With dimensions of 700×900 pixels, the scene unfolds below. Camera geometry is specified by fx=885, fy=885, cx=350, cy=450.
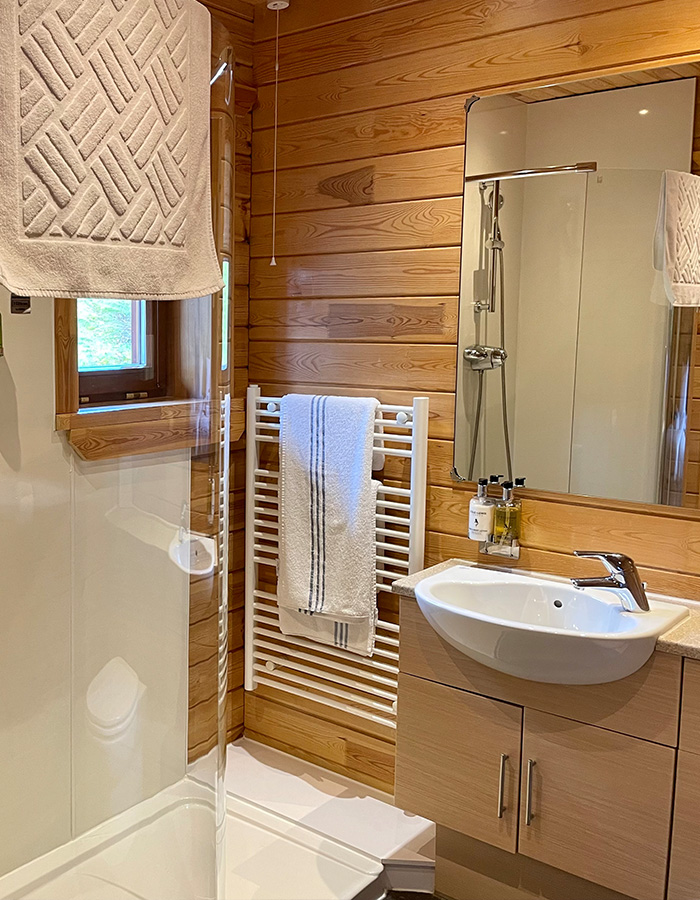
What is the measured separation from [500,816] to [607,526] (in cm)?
73

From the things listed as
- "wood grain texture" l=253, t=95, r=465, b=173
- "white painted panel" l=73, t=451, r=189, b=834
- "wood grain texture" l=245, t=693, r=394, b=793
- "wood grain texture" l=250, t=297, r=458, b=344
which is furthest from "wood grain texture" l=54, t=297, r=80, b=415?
"wood grain texture" l=245, t=693, r=394, b=793

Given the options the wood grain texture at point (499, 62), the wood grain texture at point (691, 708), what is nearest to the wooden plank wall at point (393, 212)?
the wood grain texture at point (499, 62)

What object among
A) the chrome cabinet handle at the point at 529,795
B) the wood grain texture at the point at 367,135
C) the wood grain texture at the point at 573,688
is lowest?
the chrome cabinet handle at the point at 529,795

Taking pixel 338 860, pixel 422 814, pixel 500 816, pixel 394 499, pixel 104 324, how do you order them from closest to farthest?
pixel 104 324 → pixel 500 816 → pixel 422 814 → pixel 338 860 → pixel 394 499

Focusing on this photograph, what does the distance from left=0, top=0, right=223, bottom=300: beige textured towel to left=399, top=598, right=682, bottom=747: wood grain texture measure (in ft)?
3.75

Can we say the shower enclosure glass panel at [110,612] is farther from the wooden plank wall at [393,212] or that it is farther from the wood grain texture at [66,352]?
the wooden plank wall at [393,212]

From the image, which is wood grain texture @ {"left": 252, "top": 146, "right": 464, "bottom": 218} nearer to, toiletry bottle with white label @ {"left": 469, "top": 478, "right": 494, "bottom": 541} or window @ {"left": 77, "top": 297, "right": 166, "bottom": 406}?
toiletry bottle with white label @ {"left": 469, "top": 478, "right": 494, "bottom": 541}

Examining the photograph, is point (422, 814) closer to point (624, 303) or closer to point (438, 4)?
point (624, 303)

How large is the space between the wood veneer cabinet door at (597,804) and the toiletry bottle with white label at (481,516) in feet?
1.66

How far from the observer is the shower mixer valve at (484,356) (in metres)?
2.31

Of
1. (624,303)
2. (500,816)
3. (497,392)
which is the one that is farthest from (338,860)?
(624,303)

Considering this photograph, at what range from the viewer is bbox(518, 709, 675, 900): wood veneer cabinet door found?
1811mm

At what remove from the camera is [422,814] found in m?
2.17

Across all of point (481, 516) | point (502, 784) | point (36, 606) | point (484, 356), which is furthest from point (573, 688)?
point (36, 606)
